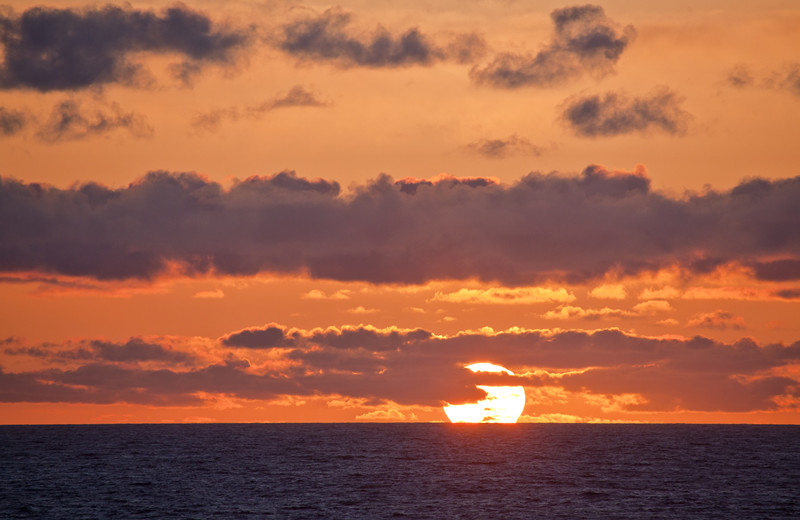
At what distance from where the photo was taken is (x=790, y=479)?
180625 millimetres

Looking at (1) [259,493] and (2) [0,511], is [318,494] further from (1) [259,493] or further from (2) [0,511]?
(2) [0,511]

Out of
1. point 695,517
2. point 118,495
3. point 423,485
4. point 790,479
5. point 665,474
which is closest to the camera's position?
point 695,517

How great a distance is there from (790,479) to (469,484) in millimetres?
63249

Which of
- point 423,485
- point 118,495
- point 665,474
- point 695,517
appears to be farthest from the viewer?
point 665,474

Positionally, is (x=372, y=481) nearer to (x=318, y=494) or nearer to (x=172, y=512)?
(x=318, y=494)

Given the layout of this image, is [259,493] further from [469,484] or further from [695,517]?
[695,517]

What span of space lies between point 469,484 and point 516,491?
13117 millimetres

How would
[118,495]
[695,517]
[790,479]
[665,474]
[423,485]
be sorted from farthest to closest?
[665,474], [790,479], [423,485], [118,495], [695,517]

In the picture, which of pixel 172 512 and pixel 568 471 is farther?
pixel 568 471

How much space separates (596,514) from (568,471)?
222ft

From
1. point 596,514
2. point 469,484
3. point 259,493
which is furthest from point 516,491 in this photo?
point 259,493

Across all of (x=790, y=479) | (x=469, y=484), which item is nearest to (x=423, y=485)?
(x=469, y=484)

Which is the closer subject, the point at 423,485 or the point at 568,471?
the point at 423,485

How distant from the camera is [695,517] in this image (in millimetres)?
127688
